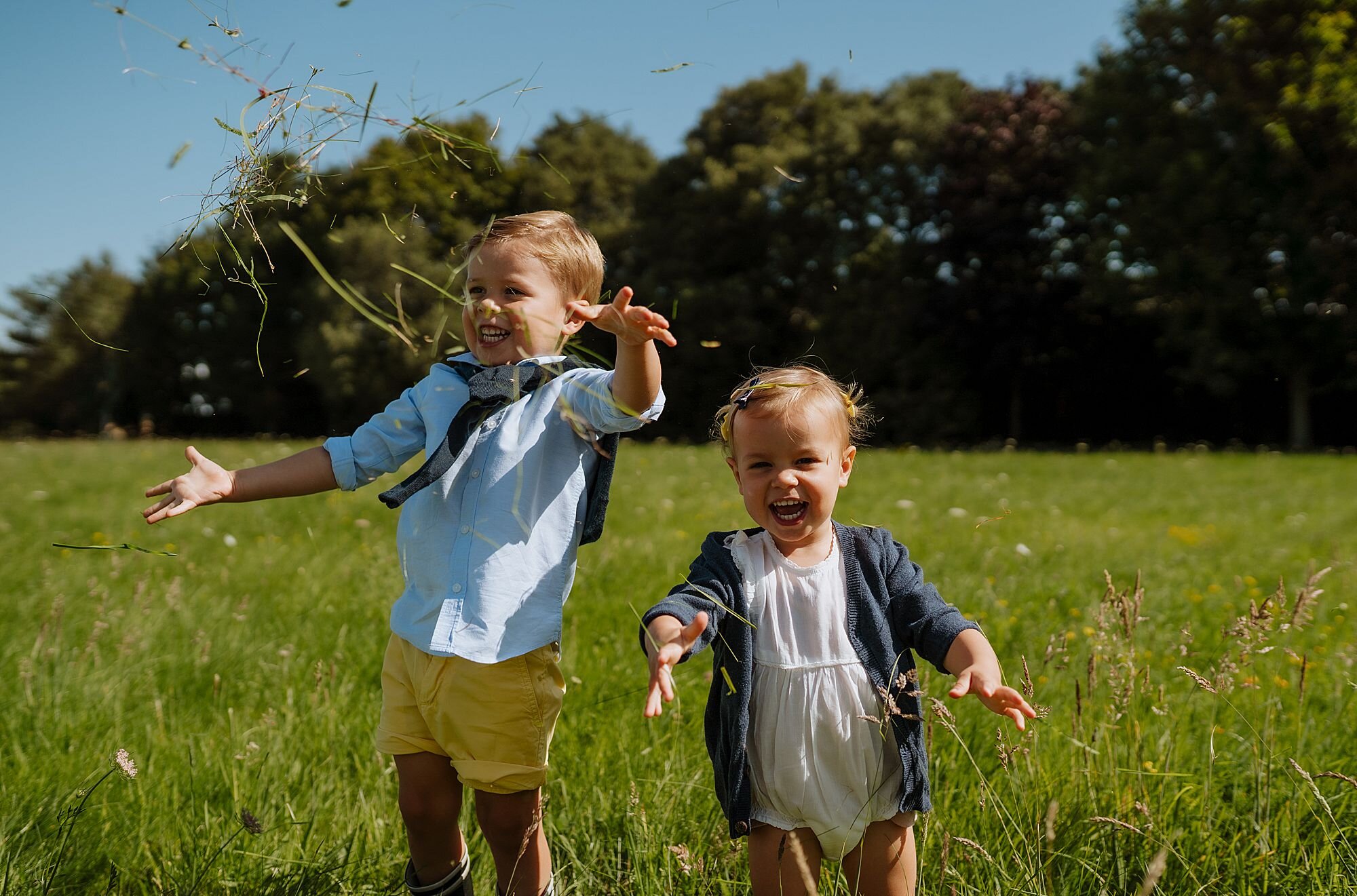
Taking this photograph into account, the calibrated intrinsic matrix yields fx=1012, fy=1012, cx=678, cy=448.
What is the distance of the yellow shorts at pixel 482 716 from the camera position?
7.59ft

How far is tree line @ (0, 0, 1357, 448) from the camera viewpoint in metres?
22.3

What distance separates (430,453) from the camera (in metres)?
2.40

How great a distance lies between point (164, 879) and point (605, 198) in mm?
31915

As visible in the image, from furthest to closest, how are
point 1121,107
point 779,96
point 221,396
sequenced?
1. point 221,396
2. point 779,96
3. point 1121,107

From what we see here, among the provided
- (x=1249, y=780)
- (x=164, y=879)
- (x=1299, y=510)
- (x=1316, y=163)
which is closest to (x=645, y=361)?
(x=164, y=879)

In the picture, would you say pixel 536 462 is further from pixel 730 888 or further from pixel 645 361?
pixel 730 888

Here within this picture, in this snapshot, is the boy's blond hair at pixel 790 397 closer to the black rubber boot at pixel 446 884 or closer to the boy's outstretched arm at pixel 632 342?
the boy's outstretched arm at pixel 632 342

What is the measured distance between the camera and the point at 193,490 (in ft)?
6.93

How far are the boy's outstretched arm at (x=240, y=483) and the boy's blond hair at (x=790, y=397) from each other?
2.96 feet

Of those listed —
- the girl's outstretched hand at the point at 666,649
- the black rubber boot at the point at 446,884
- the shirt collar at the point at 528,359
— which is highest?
the shirt collar at the point at 528,359

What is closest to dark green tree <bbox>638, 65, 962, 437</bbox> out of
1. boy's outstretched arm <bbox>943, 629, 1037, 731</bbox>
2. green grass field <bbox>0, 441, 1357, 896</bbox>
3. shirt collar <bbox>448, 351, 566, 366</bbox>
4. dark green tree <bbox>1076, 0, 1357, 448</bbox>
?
dark green tree <bbox>1076, 0, 1357, 448</bbox>

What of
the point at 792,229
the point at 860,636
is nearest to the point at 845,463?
the point at 860,636

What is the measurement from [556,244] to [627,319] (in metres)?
0.48

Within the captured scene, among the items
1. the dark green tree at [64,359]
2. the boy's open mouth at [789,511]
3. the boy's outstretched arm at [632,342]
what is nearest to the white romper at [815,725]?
the boy's open mouth at [789,511]
